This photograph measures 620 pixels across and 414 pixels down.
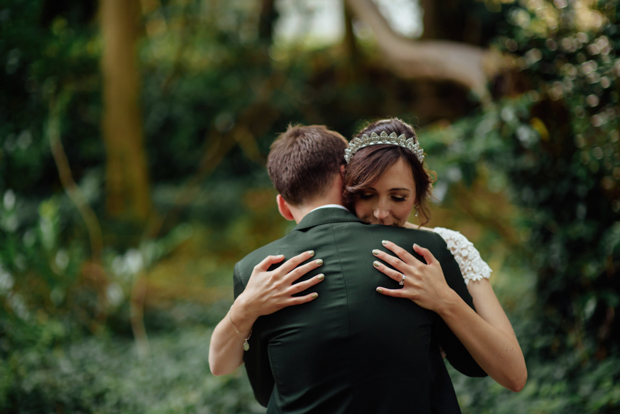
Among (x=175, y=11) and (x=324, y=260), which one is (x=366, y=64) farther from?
(x=324, y=260)

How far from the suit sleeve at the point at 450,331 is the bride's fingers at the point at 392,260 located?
0.60 feet

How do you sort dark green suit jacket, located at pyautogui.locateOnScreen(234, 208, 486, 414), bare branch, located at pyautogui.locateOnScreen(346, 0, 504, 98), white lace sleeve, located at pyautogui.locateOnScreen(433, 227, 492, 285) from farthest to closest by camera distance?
bare branch, located at pyautogui.locateOnScreen(346, 0, 504, 98), white lace sleeve, located at pyautogui.locateOnScreen(433, 227, 492, 285), dark green suit jacket, located at pyautogui.locateOnScreen(234, 208, 486, 414)

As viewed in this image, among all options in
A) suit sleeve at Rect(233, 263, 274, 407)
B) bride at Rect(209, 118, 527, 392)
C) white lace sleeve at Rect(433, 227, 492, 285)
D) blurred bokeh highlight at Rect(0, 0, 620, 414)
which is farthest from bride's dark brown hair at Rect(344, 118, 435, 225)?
blurred bokeh highlight at Rect(0, 0, 620, 414)

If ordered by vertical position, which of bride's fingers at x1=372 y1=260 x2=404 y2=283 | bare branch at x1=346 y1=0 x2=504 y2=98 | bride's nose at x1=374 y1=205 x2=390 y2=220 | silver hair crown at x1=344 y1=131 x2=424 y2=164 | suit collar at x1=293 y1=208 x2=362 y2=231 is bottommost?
bride's fingers at x1=372 y1=260 x2=404 y2=283

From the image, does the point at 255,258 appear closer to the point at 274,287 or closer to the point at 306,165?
the point at 274,287

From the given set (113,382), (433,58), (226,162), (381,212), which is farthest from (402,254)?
(226,162)

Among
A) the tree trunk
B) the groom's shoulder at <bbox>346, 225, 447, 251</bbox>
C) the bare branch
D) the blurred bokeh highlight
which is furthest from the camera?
the tree trunk

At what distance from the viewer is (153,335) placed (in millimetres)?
5512

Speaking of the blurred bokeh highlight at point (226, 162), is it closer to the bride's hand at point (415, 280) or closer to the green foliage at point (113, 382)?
the green foliage at point (113, 382)

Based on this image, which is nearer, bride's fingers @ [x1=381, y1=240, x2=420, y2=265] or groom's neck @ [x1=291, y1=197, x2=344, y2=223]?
bride's fingers @ [x1=381, y1=240, x2=420, y2=265]

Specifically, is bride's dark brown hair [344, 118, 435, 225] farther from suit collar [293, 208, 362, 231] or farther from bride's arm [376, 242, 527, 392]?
bride's arm [376, 242, 527, 392]

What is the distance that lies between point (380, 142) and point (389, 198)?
0.67 ft

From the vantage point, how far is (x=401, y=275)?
1.37 meters

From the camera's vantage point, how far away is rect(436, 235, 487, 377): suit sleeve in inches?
58.9
